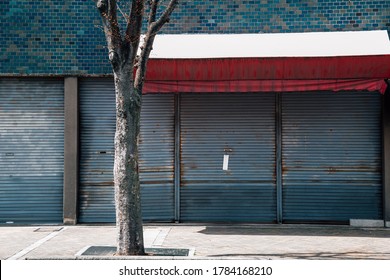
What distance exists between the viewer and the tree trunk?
912cm

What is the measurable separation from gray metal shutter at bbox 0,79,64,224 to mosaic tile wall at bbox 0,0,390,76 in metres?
0.62

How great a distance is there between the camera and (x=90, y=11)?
12984 mm

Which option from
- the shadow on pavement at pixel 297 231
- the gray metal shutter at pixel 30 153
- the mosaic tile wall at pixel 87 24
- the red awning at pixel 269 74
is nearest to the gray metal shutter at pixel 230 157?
the shadow on pavement at pixel 297 231

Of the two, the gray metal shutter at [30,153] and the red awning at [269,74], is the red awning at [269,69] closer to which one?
the red awning at [269,74]

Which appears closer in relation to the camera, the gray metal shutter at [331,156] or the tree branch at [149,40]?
the tree branch at [149,40]

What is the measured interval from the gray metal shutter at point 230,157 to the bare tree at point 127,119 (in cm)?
381

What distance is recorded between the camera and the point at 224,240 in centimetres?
1087

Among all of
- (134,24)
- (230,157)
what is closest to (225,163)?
(230,157)

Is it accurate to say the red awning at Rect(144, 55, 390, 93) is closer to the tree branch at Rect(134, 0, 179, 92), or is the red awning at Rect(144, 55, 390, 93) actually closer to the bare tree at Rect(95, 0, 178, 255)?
the tree branch at Rect(134, 0, 179, 92)

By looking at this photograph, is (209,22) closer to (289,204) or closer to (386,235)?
(289,204)

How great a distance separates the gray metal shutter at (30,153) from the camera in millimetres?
13016

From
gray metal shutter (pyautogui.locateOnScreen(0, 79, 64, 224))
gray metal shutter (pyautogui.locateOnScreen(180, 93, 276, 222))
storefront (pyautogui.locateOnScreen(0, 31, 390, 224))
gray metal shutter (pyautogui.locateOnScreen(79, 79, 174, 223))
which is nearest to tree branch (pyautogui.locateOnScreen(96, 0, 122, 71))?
storefront (pyautogui.locateOnScreen(0, 31, 390, 224))

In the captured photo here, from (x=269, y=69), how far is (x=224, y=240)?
11.6ft
